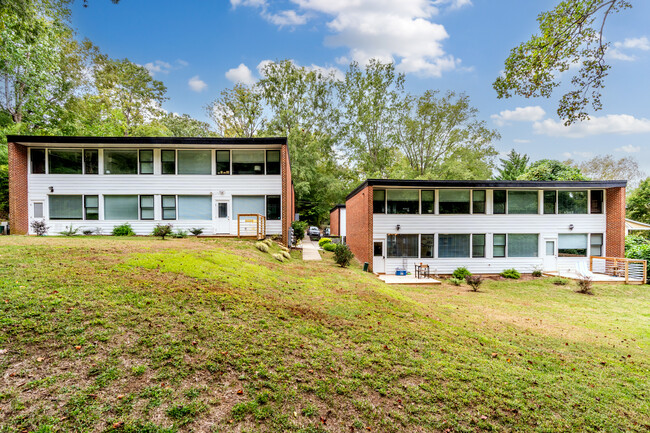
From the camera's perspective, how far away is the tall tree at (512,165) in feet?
88.7

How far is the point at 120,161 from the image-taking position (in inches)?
603

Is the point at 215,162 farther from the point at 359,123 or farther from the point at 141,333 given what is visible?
the point at 359,123

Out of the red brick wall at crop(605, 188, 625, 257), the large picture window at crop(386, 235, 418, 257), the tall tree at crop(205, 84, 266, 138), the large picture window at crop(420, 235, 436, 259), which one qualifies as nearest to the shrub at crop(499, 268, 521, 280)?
the large picture window at crop(420, 235, 436, 259)

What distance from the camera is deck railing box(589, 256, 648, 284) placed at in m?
14.6

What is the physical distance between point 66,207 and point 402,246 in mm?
19600

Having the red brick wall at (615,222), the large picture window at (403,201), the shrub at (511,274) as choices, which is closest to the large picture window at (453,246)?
the shrub at (511,274)

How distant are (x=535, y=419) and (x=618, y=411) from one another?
54.2 inches

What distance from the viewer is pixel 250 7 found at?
44.1ft

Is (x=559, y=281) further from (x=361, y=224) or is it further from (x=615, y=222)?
(x=361, y=224)

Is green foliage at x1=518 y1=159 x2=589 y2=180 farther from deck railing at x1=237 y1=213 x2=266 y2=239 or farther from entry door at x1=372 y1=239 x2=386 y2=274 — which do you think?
deck railing at x1=237 y1=213 x2=266 y2=239

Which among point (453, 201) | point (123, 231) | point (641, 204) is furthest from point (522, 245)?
point (123, 231)

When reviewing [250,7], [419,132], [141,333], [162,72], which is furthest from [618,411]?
[162,72]

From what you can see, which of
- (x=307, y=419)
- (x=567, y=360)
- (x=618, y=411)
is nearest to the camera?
(x=307, y=419)

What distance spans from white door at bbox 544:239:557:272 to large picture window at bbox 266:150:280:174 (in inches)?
681
